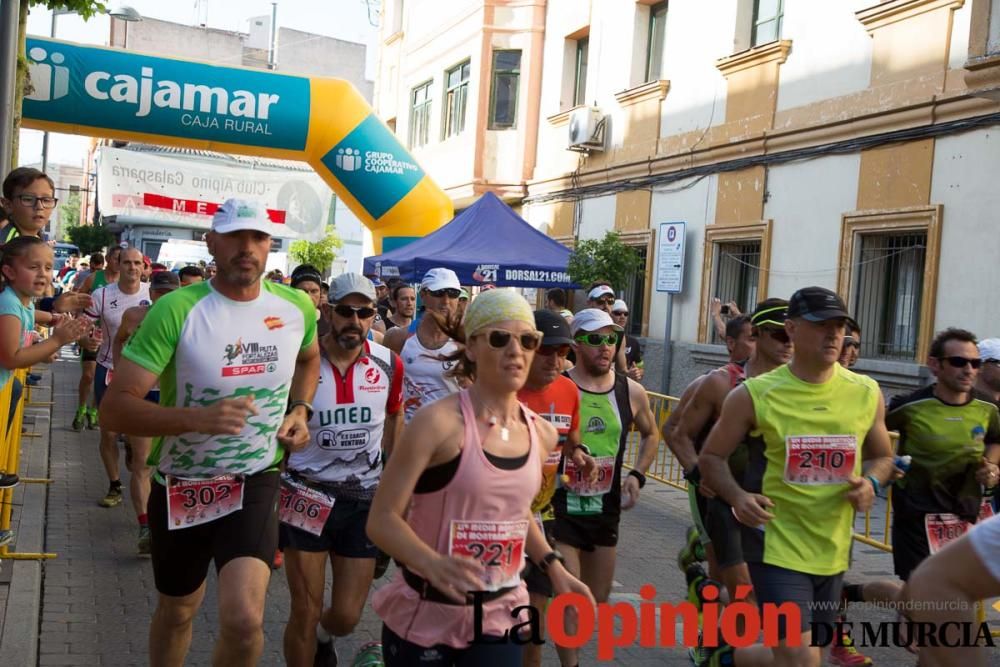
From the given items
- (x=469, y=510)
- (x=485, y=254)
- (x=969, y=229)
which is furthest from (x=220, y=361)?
(x=485, y=254)

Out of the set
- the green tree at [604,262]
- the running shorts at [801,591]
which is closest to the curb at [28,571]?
the running shorts at [801,591]

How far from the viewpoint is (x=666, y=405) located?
1315cm

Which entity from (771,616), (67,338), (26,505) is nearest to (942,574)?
(771,616)

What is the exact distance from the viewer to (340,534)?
203 inches

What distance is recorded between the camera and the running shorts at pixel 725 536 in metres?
5.82

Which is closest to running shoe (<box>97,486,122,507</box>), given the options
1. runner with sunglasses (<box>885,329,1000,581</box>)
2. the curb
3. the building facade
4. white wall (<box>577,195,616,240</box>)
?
the curb

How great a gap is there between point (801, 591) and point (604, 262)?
1243 cm

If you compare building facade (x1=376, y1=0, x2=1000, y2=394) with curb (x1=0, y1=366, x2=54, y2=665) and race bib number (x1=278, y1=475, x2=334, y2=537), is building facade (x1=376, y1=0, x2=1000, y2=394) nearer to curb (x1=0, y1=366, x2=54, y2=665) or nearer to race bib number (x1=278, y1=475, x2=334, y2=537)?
race bib number (x1=278, y1=475, x2=334, y2=537)

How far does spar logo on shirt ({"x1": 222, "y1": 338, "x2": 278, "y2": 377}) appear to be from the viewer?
4273 mm

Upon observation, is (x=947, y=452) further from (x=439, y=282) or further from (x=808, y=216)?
(x=808, y=216)

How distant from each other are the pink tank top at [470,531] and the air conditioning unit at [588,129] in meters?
16.7

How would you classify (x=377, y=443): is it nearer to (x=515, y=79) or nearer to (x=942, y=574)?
(x=942, y=574)

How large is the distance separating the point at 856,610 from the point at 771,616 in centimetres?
327

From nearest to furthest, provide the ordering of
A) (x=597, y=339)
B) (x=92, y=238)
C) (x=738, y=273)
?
1. (x=597, y=339)
2. (x=738, y=273)
3. (x=92, y=238)
